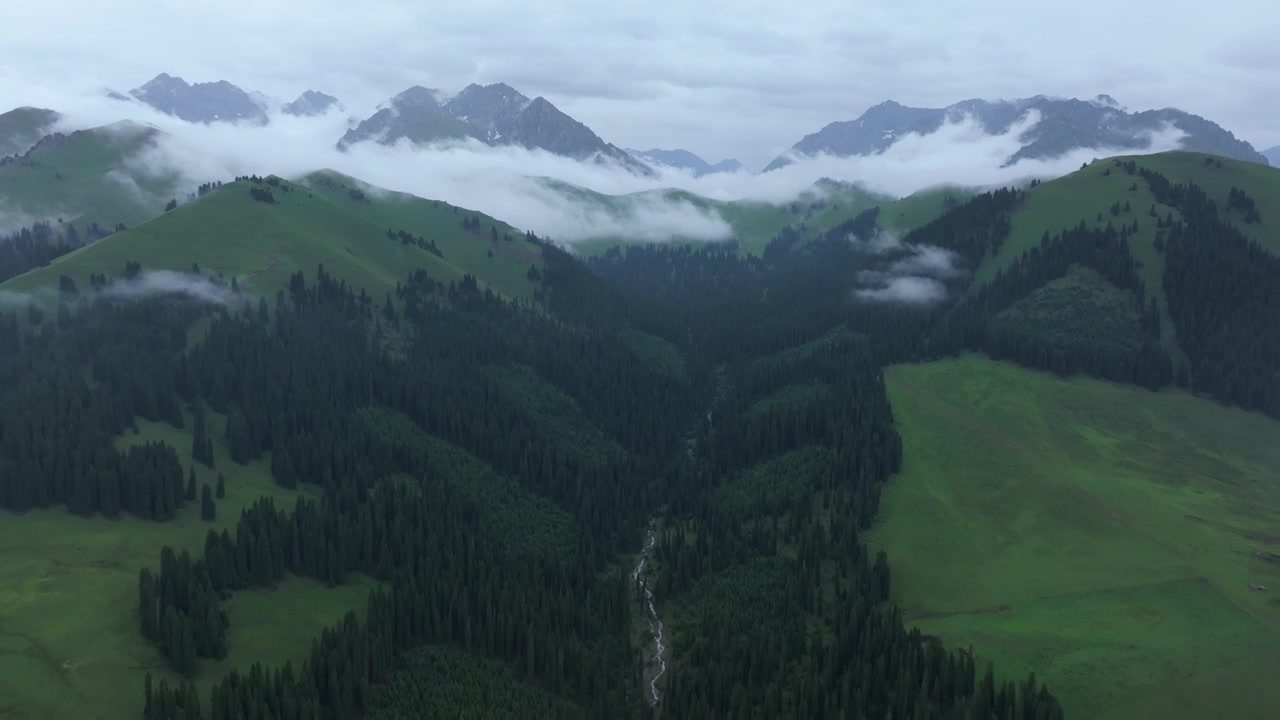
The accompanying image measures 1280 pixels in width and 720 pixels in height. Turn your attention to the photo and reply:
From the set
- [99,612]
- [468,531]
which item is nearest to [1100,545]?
[468,531]

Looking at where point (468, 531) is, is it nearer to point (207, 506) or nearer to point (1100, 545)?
point (207, 506)

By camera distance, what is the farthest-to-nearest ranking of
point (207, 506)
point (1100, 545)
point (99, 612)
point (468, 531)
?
point (468, 531) → point (1100, 545) → point (207, 506) → point (99, 612)

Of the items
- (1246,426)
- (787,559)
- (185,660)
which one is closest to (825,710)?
(787,559)

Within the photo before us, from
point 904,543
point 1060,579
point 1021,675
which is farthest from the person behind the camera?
point 904,543

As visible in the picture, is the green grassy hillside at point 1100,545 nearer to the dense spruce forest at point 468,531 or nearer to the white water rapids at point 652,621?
the dense spruce forest at point 468,531

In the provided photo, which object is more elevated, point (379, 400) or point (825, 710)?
point (379, 400)

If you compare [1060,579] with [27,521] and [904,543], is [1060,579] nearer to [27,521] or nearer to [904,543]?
[904,543]

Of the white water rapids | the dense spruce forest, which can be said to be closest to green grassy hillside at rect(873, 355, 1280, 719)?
the dense spruce forest

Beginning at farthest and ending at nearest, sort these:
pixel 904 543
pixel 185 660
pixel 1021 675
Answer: pixel 904 543, pixel 1021 675, pixel 185 660

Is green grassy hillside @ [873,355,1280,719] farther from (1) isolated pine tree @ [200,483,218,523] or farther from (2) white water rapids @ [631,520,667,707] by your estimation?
(1) isolated pine tree @ [200,483,218,523]
